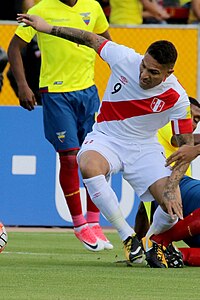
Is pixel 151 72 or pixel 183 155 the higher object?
pixel 151 72

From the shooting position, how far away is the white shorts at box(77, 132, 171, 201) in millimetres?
8234

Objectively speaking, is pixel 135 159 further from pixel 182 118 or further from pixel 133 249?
pixel 133 249

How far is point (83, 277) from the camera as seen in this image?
7129 mm

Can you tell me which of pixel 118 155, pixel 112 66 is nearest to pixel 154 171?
pixel 118 155

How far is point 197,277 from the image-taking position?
7293 millimetres

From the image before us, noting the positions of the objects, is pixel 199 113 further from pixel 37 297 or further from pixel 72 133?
pixel 37 297

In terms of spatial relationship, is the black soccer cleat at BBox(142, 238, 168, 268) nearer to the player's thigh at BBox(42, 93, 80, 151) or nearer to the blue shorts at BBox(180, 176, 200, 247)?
the blue shorts at BBox(180, 176, 200, 247)

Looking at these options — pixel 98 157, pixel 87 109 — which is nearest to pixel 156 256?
pixel 98 157

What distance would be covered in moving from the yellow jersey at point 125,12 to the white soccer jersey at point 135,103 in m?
6.12

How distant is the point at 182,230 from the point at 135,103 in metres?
1.06

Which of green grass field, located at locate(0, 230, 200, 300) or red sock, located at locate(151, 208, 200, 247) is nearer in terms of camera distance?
green grass field, located at locate(0, 230, 200, 300)

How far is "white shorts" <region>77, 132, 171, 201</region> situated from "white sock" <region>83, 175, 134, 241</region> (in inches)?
9.3

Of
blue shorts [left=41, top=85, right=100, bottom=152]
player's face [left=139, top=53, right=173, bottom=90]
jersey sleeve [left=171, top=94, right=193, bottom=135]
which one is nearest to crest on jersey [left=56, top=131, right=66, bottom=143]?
blue shorts [left=41, top=85, right=100, bottom=152]

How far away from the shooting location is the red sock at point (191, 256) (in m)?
8.14
